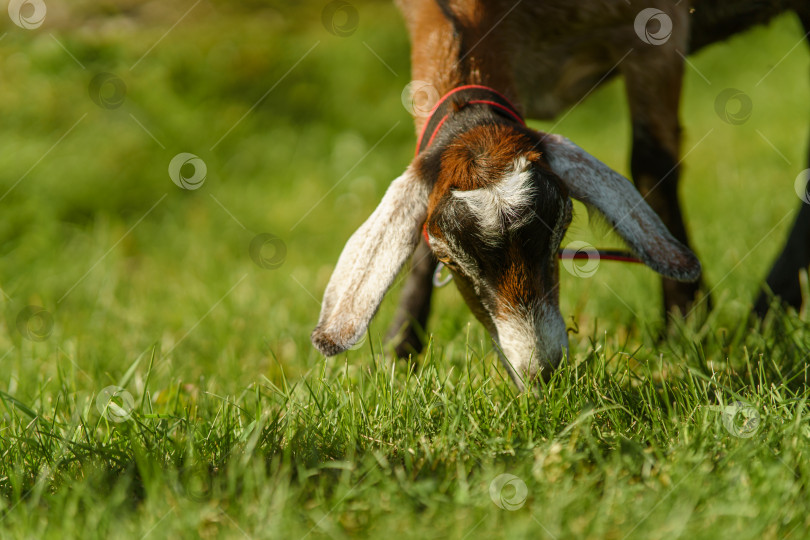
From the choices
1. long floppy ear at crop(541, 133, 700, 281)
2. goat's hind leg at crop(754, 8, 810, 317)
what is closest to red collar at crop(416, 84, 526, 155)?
long floppy ear at crop(541, 133, 700, 281)

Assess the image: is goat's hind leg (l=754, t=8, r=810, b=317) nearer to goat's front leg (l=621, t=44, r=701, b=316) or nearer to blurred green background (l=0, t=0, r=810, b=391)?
blurred green background (l=0, t=0, r=810, b=391)

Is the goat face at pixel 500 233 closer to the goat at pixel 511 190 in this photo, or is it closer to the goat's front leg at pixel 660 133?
the goat at pixel 511 190

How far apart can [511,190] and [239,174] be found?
14.4 feet

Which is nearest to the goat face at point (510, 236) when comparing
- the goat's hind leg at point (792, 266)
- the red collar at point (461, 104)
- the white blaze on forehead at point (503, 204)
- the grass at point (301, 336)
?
the white blaze on forehead at point (503, 204)

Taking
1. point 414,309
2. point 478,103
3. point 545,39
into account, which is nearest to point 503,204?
point 478,103

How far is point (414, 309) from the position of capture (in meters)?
3.83

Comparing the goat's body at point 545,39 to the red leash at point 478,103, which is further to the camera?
the goat's body at point 545,39

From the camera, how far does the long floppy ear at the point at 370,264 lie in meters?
2.59

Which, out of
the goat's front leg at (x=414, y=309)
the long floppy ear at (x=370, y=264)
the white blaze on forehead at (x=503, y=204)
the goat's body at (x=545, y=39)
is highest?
the goat's body at (x=545, y=39)

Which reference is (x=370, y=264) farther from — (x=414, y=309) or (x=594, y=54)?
(x=594, y=54)

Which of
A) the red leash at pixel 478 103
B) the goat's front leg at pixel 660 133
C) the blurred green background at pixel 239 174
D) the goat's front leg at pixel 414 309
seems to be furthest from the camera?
the blurred green background at pixel 239 174

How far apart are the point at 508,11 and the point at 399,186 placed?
127 cm

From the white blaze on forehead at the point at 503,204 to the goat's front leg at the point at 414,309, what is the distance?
1.23m

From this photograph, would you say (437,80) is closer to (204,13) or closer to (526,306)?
(526,306)
